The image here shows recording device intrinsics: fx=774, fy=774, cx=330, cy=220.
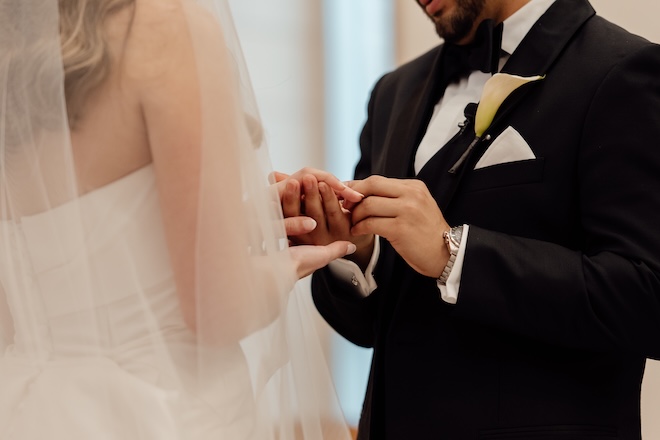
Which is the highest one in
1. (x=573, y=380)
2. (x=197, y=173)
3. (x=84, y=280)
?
(x=197, y=173)

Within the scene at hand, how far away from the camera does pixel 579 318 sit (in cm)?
122

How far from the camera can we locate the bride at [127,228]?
3.05 ft

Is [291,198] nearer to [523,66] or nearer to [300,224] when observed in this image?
[300,224]

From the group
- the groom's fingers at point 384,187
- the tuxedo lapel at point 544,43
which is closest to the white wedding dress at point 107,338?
the groom's fingers at point 384,187

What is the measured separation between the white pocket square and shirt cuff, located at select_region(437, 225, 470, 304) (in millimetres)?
148

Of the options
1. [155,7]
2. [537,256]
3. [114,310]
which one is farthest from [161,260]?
[537,256]

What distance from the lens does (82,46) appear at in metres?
0.92

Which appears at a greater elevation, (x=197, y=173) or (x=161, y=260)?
(x=197, y=173)

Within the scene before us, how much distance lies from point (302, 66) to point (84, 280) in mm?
2668

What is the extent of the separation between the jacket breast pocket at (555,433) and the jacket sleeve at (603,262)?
0.46 feet

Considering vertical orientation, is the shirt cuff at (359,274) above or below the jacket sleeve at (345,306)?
above

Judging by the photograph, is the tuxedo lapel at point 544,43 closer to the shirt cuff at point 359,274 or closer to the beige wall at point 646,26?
the shirt cuff at point 359,274

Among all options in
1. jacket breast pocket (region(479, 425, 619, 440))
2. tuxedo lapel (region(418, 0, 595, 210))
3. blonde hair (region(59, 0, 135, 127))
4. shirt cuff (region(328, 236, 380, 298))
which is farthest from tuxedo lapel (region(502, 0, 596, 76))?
blonde hair (region(59, 0, 135, 127))

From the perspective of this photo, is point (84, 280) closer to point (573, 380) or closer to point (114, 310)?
point (114, 310)
